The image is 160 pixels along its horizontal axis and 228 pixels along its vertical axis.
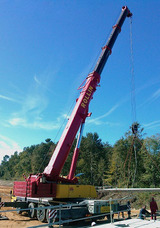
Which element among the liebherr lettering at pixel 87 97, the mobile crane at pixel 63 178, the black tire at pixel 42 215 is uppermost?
the liebherr lettering at pixel 87 97

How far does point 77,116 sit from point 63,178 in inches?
149

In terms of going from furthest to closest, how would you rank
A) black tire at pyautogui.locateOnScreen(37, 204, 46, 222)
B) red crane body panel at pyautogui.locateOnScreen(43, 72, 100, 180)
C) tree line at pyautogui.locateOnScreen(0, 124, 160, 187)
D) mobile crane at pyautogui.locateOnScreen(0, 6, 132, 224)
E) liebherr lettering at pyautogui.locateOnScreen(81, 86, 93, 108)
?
1. tree line at pyautogui.locateOnScreen(0, 124, 160, 187)
2. liebherr lettering at pyautogui.locateOnScreen(81, 86, 93, 108)
3. red crane body panel at pyautogui.locateOnScreen(43, 72, 100, 180)
4. black tire at pyautogui.locateOnScreen(37, 204, 46, 222)
5. mobile crane at pyautogui.locateOnScreen(0, 6, 132, 224)

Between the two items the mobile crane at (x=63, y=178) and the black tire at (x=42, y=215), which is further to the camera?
the black tire at (x=42, y=215)

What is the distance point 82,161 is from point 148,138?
21210 mm

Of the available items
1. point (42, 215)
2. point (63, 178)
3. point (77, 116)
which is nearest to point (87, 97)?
point (77, 116)

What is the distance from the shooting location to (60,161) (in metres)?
10.8

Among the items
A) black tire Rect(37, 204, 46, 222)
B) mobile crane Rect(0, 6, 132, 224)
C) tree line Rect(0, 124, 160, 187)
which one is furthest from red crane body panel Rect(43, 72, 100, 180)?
tree line Rect(0, 124, 160, 187)

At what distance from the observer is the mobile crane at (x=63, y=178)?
10099 millimetres

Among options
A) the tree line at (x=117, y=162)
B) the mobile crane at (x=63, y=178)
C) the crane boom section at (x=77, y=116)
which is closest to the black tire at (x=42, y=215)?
the mobile crane at (x=63, y=178)

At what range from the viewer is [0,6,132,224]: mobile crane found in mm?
10099

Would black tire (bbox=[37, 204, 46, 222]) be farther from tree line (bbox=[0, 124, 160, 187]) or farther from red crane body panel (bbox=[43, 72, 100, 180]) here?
tree line (bbox=[0, 124, 160, 187])

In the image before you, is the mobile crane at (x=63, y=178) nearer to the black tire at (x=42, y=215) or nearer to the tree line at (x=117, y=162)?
the black tire at (x=42, y=215)

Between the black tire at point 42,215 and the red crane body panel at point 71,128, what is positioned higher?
the red crane body panel at point 71,128

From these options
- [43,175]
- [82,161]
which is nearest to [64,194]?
[43,175]
